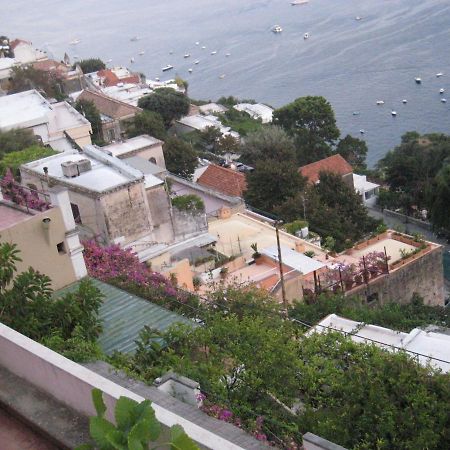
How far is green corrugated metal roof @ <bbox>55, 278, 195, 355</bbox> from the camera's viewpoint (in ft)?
24.9

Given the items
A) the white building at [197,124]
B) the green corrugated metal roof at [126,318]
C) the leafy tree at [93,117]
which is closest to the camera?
the green corrugated metal roof at [126,318]

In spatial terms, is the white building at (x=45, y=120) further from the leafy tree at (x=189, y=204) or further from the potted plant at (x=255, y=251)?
the potted plant at (x=255, y=251)

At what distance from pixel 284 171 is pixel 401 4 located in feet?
180

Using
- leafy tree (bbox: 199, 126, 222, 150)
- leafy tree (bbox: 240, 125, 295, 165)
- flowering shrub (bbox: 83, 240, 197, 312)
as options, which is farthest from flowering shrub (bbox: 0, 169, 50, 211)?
leafy tree (bbox: 199, 126, 222, 150)

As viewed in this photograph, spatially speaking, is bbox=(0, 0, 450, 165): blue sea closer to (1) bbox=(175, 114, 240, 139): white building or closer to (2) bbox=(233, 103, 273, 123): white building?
(2) bbox=(233, 103, 273, 123): white building

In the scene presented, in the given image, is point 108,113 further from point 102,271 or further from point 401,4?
point 401,4

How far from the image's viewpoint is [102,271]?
10.2 m

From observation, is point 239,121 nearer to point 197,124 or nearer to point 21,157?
point 197,124

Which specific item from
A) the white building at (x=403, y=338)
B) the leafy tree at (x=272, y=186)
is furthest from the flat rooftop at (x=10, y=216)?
the leafy tree at (x=272, y=186)

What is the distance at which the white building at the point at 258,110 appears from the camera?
1647 inches

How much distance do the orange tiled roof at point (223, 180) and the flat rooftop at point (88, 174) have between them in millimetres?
9292

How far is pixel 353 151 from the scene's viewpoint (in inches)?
1364

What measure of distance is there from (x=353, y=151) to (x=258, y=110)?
995 cm

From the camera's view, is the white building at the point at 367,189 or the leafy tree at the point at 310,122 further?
the leafy tree at the point at 310,122
